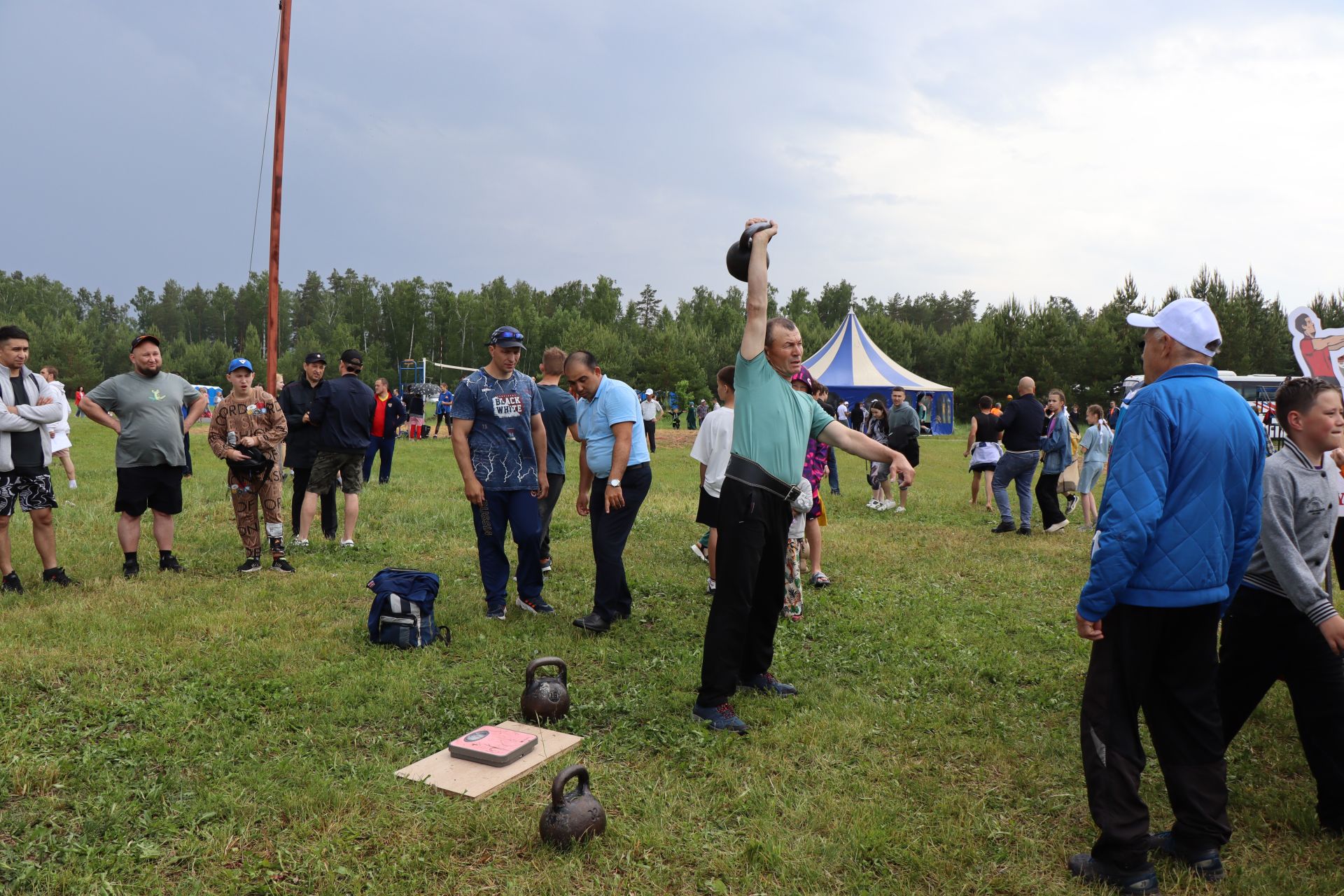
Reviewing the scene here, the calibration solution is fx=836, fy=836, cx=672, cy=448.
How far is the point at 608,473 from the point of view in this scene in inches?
255

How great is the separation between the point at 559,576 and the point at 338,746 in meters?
3.86

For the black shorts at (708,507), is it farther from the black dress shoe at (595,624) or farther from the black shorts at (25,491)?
the black shorts at (25,491)

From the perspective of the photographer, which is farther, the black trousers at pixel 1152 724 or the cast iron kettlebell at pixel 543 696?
the cast iron kettlebell at pixel 543 696

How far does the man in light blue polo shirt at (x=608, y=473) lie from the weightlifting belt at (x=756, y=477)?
1987 millimetres

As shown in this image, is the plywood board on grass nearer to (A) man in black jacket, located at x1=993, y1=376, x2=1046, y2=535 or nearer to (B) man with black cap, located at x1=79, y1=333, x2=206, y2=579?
(B) man with black cap, located at x1=79, y1=333, x2=206, y2=579

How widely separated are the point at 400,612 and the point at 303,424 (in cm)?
408

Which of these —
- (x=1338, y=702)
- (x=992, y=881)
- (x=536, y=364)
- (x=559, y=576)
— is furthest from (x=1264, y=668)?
(x=536, y=364)

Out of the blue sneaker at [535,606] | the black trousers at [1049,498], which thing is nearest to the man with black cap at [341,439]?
the blue sneaker at [535,606]

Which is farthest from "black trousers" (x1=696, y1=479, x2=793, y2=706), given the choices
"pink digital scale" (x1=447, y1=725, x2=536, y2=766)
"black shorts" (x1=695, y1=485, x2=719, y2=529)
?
"black shorts" (x1=695, y1=485, x2=719, y2=529)

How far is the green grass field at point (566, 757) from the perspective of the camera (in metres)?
3.18

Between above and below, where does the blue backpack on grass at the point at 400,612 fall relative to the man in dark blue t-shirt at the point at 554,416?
below

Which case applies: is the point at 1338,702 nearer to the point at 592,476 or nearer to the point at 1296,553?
the point at 1296,553

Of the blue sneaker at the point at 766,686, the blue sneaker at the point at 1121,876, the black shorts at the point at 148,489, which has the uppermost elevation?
the black shorts at the point at 148,489

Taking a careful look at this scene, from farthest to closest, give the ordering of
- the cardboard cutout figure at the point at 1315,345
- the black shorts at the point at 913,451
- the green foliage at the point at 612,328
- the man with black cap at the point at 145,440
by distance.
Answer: the green foliage at the point at 612,328
the black shorts at the point at 913,451
the man with black cap at the point at 145,440
the cardboard cutout figure at the point at 1315,345
